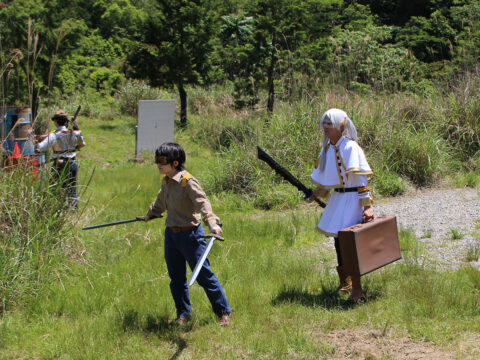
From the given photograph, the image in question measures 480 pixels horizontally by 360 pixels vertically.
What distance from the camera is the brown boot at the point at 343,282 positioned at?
18.3ft

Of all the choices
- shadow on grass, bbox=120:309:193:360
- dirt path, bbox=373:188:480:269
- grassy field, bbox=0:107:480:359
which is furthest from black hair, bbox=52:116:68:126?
dirt path, bbox=373:188:480:269

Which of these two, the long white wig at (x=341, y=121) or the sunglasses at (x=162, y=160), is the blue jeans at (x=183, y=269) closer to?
the sunglasses at (x=162, y=160)

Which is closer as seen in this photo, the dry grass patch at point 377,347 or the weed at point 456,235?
the dry grass patch at point 377,347

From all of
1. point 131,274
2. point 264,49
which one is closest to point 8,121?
point 131,274

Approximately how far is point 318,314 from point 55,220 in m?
2.85

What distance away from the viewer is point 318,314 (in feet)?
16.9

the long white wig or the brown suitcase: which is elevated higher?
the long white wig

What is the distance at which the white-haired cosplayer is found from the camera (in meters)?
5.26

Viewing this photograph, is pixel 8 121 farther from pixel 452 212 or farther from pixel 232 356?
pixel 452 212

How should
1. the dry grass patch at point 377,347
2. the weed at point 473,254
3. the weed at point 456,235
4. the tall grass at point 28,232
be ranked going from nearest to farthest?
1. the dry grass patch at point 377,347
2. the tall grass at point 28,232
3. the weed at point 473,254
4. the weed at point 456,235

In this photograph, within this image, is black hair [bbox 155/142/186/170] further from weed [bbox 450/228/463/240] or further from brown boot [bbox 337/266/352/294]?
weed [bbox 450/228/463/240]

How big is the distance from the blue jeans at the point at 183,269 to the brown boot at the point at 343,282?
1.13 m

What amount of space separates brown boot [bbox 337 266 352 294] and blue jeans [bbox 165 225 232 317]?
1.13 meters

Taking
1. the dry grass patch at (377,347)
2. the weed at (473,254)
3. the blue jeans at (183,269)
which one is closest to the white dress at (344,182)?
the dry grass patch at (377,347)
